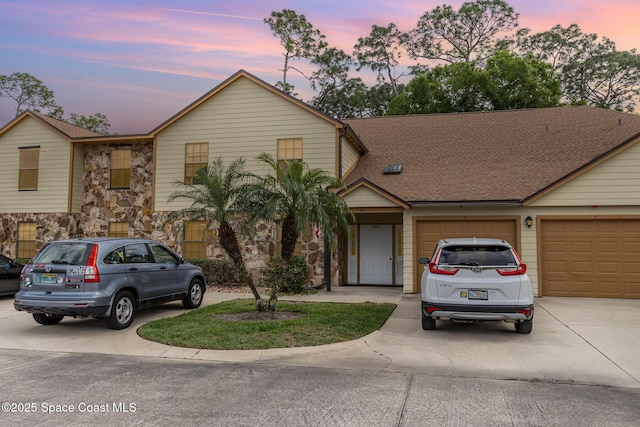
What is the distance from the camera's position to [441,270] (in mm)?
8367

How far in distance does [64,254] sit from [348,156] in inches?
419

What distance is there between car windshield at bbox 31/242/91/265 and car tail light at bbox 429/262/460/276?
249 inches

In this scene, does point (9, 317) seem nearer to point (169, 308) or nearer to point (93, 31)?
point (169, 308)

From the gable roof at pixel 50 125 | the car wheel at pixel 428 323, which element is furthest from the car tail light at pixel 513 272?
the gable roof at pixel 50 125

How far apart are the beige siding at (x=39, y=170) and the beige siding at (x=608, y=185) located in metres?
17.8

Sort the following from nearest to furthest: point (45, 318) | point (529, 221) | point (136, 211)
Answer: point (45, 318)
point (529, 221)
point (136, 211)

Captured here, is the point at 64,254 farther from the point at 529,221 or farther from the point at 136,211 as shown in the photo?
the point at 529,221

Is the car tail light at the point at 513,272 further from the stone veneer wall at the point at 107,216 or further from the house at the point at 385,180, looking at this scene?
the stone veneer wall at the point at 107,216

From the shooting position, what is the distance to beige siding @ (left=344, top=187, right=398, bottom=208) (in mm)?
14523

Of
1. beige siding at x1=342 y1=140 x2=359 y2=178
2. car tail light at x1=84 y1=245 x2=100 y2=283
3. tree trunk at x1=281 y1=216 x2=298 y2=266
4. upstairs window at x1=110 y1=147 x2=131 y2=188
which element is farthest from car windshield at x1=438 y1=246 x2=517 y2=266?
upstairs window at x1=110 y1=147 x2=131 y2=188

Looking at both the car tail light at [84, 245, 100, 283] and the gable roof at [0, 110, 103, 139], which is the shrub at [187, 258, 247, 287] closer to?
the car tail light at [84, 245, 100, 283]

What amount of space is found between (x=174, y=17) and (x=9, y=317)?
33.0ft

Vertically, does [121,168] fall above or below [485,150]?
below

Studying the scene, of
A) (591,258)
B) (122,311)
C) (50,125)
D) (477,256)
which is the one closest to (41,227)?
(50,125)
